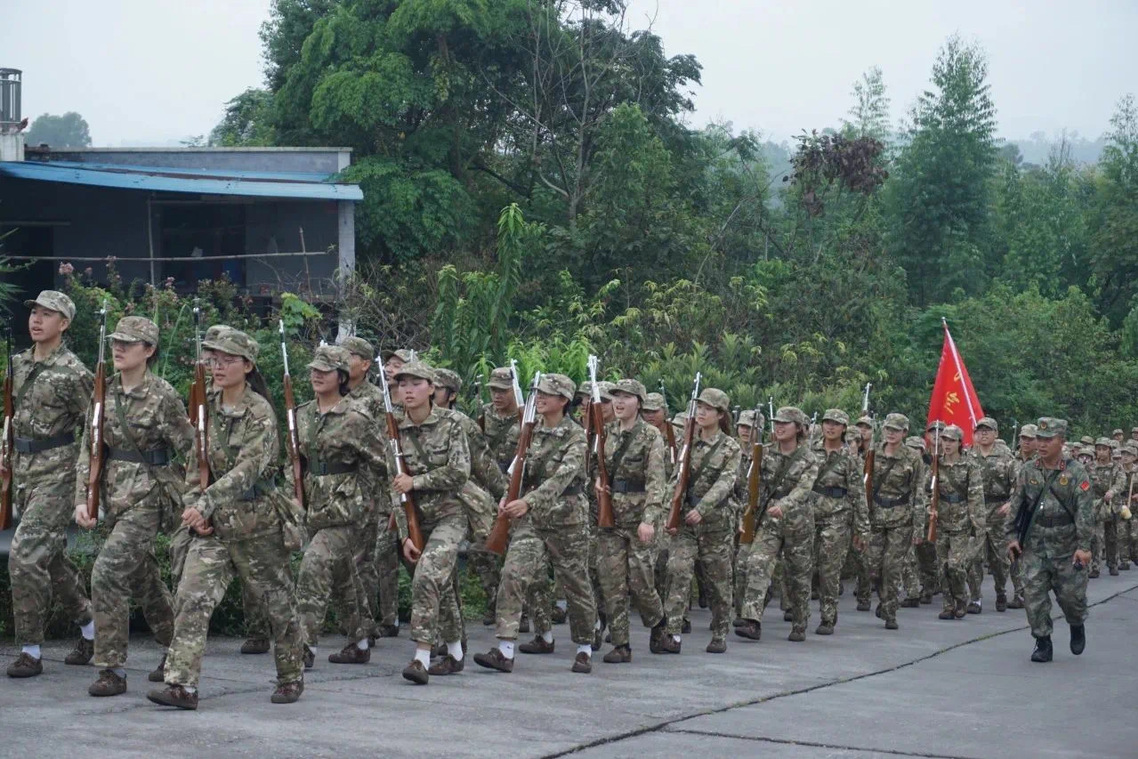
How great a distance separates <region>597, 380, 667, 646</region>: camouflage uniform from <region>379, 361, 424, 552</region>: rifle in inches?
75.6

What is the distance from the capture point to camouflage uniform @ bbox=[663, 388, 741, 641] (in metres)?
13.2

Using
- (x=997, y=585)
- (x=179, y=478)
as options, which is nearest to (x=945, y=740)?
(x=179, y=478)

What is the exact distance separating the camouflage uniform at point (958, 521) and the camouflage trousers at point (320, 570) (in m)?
8.56

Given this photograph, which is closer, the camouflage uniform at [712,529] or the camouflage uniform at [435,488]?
the camouflage uniform at [435,488]

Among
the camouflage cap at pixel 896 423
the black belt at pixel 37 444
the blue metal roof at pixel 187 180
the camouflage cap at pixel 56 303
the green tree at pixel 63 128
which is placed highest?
the green tree at pixel 63 128

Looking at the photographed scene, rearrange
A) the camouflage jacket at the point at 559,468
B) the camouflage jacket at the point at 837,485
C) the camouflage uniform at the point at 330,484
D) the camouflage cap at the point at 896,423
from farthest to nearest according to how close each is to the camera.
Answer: the camouflage cap at the point at 896,423 → the camouflage jacket at the point at 837,485 → the camouflage jacket at the point at 559,468 → the camouflage uniform at the point at 330,484

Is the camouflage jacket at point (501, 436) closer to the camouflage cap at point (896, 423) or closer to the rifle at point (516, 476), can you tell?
the rifle at point (516, 476)

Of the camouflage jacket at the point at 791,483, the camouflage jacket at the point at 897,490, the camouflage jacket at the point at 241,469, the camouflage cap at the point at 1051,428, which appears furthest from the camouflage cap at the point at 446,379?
the camouflage jacket at the point at 897,490

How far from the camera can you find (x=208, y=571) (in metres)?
9.06

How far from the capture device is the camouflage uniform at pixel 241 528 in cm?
896

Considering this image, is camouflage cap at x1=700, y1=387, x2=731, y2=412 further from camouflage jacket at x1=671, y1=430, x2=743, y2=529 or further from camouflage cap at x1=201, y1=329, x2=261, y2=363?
camouflage cap at x1=201, y1=329, x2=261, y2=363

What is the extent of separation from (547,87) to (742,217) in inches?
224

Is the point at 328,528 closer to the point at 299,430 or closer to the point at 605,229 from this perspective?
the point at 299,430

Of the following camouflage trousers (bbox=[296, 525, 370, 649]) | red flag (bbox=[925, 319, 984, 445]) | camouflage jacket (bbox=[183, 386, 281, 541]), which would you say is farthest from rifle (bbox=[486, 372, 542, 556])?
red flag (bbox=[925, 319, 984, 445])
